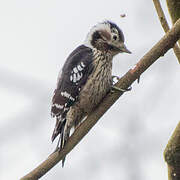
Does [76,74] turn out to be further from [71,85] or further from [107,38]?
[107,38]

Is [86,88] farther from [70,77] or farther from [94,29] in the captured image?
[94,29]

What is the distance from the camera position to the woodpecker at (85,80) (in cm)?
335

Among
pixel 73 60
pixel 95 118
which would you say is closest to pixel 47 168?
pixel 95 118

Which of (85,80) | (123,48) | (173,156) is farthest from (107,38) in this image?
(173,156)

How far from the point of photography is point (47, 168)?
2.46m

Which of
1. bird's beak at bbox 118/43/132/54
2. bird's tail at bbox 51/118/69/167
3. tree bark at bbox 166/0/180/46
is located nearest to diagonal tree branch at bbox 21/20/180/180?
bird's tail at bbox 51/118/69/167

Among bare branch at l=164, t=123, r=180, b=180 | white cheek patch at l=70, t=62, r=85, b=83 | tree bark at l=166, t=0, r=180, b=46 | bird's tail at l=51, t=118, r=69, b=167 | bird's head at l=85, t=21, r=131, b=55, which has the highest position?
tree bark at l=166, t=0, r=180, b=46

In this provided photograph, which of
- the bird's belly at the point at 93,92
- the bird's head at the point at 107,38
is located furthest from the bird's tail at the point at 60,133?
the bird's head at the point at 107,38

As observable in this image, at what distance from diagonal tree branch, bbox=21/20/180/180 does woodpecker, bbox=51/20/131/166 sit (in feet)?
1.27

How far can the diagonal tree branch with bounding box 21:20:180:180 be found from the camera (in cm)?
247

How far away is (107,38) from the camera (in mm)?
3561

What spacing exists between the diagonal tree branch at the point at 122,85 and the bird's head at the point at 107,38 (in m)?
0.66

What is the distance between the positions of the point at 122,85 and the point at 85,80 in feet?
2.28

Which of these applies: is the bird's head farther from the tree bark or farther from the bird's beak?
the tree bark
